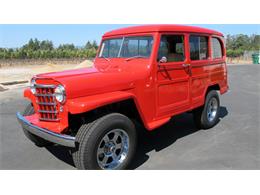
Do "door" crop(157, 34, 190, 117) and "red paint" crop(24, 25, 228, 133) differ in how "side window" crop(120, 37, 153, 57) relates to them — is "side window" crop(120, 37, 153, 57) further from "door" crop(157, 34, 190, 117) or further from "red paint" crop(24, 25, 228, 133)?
"door" crop(157, 34, 190, 117)

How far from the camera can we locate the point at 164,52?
504cm

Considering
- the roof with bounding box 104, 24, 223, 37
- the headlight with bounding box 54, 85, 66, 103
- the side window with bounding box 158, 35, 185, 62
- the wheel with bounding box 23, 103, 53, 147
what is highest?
the roof with bounding box 104, 24, 223, 37

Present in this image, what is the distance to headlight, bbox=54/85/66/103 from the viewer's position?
3.81 meters

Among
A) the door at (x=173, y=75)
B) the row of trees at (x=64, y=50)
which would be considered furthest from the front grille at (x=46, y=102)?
the row of trees at (x=64, y=50)

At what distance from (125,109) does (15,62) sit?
43.1 meters

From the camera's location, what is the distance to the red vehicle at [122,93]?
380cm

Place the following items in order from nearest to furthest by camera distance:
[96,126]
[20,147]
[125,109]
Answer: [96,126] → [125,109] → [20,147]

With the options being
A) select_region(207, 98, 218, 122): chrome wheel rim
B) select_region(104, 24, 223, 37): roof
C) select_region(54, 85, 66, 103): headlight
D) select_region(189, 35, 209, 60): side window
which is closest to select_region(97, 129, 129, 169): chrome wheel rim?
select_region(54, 85, 66, 103): headlight

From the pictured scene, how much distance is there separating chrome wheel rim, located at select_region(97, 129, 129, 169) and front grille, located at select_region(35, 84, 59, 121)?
2.62ft

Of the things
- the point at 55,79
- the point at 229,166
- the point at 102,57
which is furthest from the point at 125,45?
the point at 229,166

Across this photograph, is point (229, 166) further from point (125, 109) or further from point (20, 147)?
point (20, 147)

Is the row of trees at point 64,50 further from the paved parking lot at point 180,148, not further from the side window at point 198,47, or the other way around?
the side window at point 198,47

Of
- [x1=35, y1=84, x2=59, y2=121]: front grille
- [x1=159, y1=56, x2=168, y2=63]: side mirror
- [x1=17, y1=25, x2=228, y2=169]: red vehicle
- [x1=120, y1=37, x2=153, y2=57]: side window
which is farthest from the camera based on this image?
[x1=120, y1=37, x2=153, y2=57]: side window

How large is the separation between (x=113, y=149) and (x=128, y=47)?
204 centimetres
